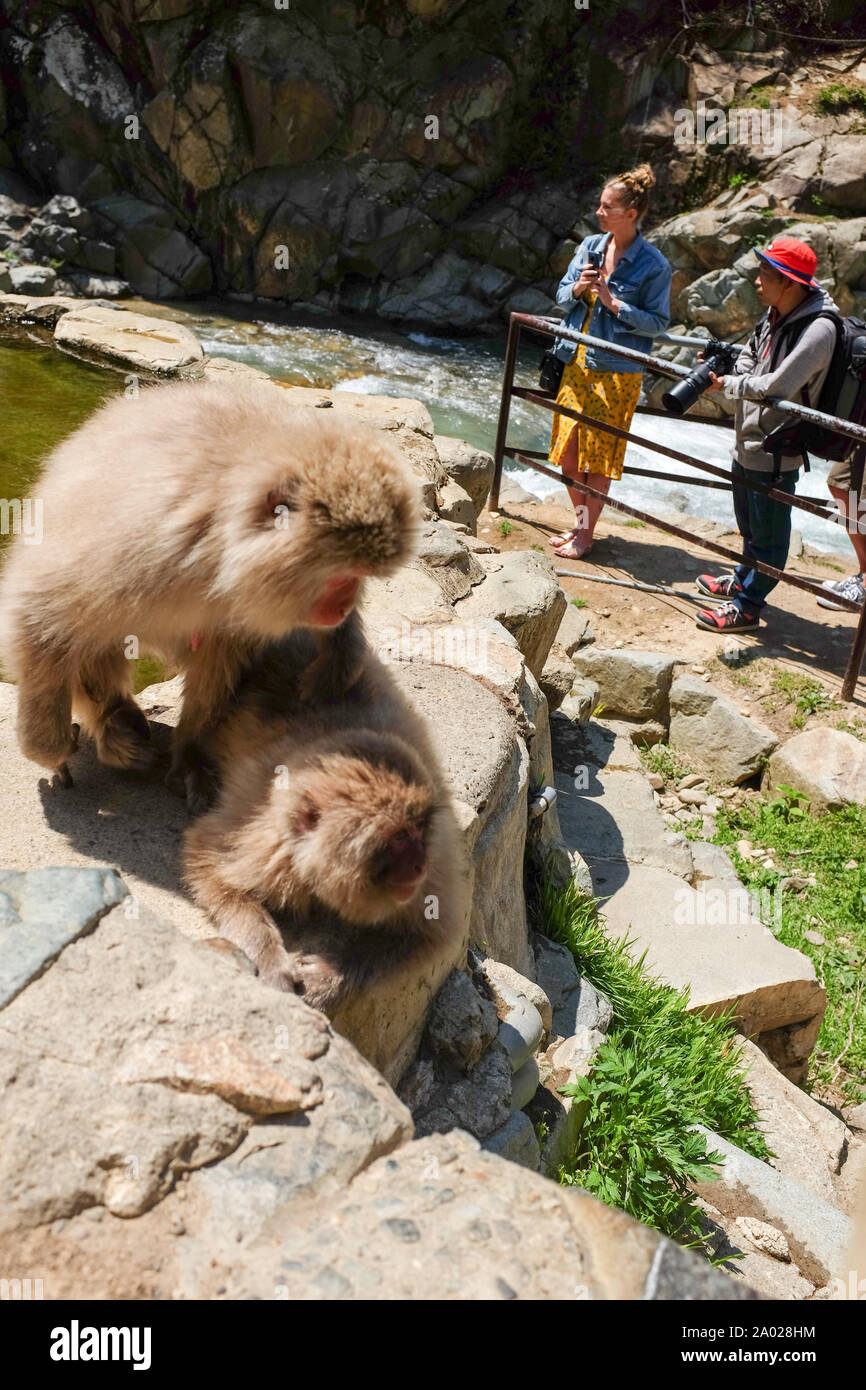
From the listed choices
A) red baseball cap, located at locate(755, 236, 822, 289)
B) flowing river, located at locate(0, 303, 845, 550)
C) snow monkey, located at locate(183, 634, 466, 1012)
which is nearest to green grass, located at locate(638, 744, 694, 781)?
red baseball cap, located at locate(755, 236, 822, 289)

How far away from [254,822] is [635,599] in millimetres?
5612

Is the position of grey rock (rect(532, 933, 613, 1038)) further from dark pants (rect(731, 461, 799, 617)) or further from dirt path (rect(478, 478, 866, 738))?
dark pants (rect(731, 461, 799, 617))

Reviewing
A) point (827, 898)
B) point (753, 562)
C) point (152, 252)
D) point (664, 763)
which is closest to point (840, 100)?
point (152, 252)

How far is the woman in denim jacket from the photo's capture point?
21.9ft

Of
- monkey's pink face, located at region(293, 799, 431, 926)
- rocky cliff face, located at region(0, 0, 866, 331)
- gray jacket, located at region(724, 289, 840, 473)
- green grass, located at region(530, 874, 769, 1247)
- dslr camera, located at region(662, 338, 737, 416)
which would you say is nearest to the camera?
monkey's pink face, located at region(293, 799, 431, 926)

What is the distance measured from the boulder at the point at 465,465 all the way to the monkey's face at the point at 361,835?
5122mm

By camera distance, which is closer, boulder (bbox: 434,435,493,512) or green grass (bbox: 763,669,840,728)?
green grass (bbox: 763,669,840,728)

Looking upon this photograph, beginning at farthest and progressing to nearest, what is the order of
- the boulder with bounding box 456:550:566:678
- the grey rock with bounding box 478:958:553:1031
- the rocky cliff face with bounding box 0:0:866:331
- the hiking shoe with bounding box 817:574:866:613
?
the rocky cliff face with bounding box 0:0:866:331, the hiking shoe with bounding box 817:574:866:613, the boulder with bounding box 456:550:566:678, the grey rock with bounding box 478:958:553:1031

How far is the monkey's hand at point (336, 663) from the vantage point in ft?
8.77

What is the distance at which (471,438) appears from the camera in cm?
1148

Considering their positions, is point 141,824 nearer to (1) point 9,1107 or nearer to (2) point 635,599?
(1) point 9,1107

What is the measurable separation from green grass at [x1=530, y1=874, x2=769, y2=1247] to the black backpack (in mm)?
3352

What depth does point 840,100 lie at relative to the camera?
632 inches

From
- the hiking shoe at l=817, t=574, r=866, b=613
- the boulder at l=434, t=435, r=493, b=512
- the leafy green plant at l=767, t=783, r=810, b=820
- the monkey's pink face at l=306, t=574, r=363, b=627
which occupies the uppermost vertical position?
the monkey's pink face at l=306, t=574, r=363, b=627
